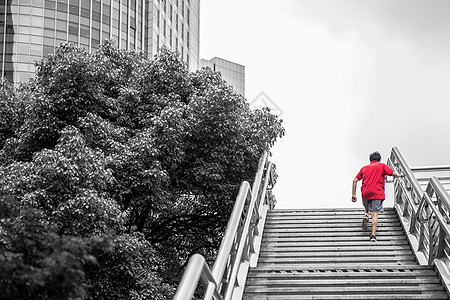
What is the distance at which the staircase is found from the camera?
7.25 metres

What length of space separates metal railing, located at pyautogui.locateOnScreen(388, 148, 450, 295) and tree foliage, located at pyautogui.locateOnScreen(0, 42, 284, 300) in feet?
10.6

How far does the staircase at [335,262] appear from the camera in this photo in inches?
285

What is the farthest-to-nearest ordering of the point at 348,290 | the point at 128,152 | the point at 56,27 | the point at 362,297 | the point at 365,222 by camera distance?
the point at 56,27, the point at 128,152, the point at 365,222, the point at 348,290, the point at 362,297

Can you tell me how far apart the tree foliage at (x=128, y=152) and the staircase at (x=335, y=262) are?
1949 mm

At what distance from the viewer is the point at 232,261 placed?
7.27 metres

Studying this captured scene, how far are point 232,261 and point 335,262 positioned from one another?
1.94 meters

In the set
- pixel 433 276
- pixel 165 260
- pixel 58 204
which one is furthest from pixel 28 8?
pixel 433 276

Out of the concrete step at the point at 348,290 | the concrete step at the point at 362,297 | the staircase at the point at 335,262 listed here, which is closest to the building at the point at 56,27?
the staircase at the point at 335,262

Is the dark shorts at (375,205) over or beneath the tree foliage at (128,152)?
beneath

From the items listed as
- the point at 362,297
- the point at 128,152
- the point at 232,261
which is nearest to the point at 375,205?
the point at 362,297

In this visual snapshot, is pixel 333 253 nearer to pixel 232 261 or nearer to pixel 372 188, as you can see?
pixel 372 188

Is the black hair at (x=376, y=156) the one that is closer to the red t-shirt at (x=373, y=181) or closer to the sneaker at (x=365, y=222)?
the red t-shirt at (x=373, y=181)

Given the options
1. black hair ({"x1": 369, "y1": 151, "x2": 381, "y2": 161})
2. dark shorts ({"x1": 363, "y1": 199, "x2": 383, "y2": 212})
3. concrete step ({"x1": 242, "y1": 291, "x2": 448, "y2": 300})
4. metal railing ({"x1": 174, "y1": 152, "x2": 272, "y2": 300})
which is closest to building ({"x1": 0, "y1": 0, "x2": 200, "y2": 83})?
metal railing ({"x1": 174, "y1": 152, "x2": 272, "y2": 300})

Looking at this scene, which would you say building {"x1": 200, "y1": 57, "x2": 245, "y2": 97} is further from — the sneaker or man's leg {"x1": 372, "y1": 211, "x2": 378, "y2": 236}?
man's leg {"x1": 372, "y1": 211, "x2": 378, "y2": 236}
